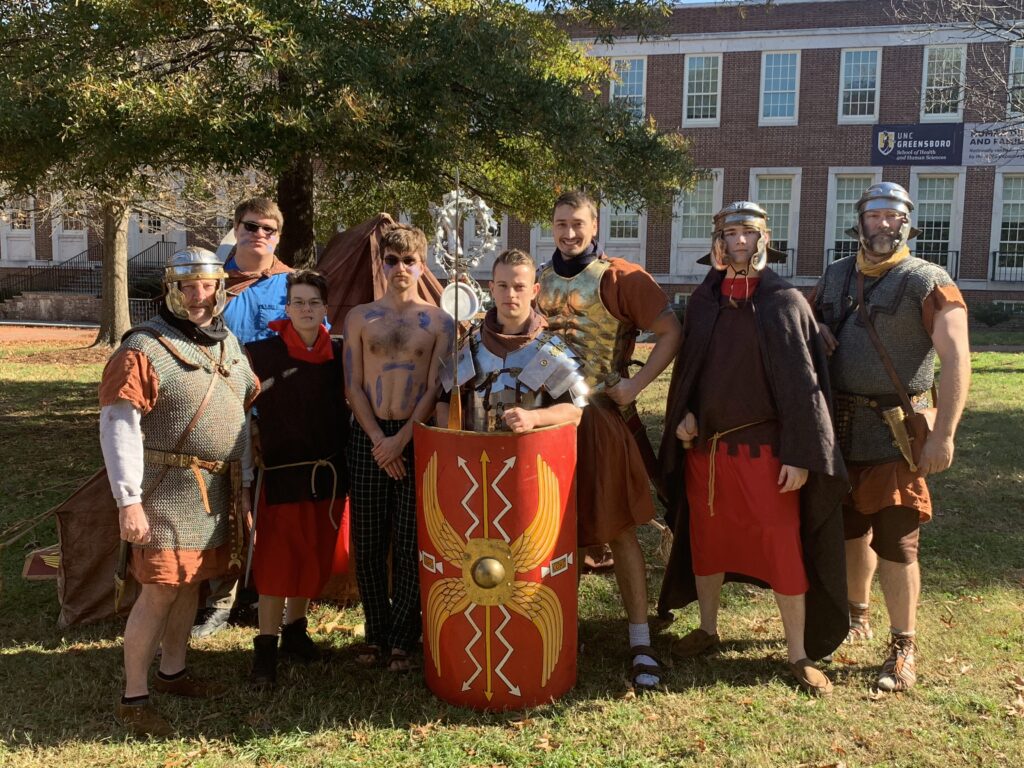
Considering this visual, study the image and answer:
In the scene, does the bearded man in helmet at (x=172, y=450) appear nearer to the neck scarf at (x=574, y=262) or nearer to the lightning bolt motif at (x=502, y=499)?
the lightning bolt motif at (x=502, y=499)

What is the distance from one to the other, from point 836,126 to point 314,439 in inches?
927

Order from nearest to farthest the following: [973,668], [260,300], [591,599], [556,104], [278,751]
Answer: [278,751] → [973,668] → [260,300] → [591,599] → [556,104]

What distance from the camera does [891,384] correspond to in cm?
371

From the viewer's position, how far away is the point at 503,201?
920cm

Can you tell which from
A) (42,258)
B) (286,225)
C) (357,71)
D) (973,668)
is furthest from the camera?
(42,258)

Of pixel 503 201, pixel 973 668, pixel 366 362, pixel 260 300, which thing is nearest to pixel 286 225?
pixel 503 201

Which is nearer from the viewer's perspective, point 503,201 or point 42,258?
point 503,201

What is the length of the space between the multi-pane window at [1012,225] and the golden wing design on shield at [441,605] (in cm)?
2449

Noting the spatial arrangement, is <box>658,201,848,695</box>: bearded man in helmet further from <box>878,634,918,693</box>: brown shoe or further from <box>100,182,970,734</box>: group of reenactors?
<box>878,634,918,693</box>: brown shoe

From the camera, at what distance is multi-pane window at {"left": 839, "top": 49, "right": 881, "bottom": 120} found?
78.1 feet

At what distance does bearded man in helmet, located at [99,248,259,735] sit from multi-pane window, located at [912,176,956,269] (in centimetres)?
2402

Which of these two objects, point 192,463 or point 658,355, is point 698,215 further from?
point 192,463

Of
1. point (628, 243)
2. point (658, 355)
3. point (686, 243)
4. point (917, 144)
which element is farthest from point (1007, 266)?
point (658, 355)

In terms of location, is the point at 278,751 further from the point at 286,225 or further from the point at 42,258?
the point at 42,258
